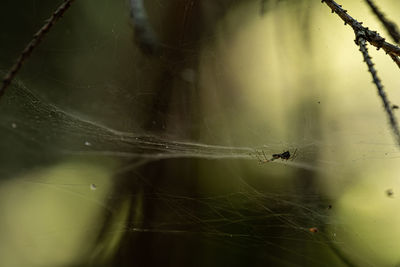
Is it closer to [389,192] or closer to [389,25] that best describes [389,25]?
[389,25]

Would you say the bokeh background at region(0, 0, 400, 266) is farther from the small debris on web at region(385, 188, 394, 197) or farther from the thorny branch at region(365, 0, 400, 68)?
the thorny branch at region(365, 0, 400, 68)

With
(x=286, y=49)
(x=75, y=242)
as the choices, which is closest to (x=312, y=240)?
(x=286, y=49)

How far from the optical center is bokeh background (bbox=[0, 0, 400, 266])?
671 millimetres

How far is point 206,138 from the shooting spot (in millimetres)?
709

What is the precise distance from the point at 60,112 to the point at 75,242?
31 cm

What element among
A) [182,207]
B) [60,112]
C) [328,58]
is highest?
[328,58]

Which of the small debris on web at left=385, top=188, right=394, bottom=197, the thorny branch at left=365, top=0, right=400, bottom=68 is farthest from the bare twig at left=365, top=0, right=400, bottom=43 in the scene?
the small debris on web at left=385, top=188, right=394, bottom=197

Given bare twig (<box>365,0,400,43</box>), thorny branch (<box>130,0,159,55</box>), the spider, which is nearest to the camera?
thorny branch (<box>130,0,159,55</box>)

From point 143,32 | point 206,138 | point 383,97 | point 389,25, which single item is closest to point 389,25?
point 389,25

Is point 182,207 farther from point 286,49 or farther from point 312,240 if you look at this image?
point 286,49

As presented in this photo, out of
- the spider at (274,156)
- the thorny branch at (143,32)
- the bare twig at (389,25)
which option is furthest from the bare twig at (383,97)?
the spider at (274,156)

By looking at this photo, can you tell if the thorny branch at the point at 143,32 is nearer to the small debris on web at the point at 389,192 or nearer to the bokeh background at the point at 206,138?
the bokeh background at the point at 206,138

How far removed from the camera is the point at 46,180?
29.7 inches

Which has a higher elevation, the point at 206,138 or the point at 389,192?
the point at 206,138
